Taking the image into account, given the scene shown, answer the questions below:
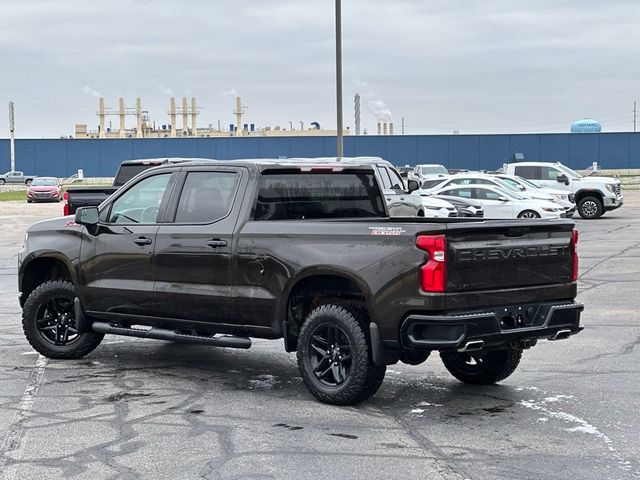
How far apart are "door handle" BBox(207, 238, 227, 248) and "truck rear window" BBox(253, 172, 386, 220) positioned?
1.11 ft

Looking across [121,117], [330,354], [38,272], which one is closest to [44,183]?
[38,272]

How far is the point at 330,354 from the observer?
27.0 feet

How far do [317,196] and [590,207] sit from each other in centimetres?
2786

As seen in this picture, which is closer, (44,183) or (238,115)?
(44,183)

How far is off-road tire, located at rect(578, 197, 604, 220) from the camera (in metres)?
35.5

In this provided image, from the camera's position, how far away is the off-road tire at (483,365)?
8.86 meters

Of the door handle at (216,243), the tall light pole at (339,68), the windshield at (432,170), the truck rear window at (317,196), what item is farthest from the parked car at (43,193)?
the door handle at (216,243)

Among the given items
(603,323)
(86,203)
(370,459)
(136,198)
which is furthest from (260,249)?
(86,203)

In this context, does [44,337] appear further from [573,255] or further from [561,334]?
[573,255]

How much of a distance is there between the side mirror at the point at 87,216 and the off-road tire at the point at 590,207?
1098 inches

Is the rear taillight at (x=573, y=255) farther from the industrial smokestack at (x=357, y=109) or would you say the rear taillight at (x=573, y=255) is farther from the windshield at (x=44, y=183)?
the industrial smokestack at (x=357, y=109)

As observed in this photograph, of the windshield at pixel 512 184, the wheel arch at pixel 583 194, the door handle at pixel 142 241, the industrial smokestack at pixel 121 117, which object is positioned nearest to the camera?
the door handle at pixel 142 241

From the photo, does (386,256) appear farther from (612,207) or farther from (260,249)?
(612,207)

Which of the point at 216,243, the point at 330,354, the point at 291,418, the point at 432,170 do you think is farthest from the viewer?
the point at 432,170
